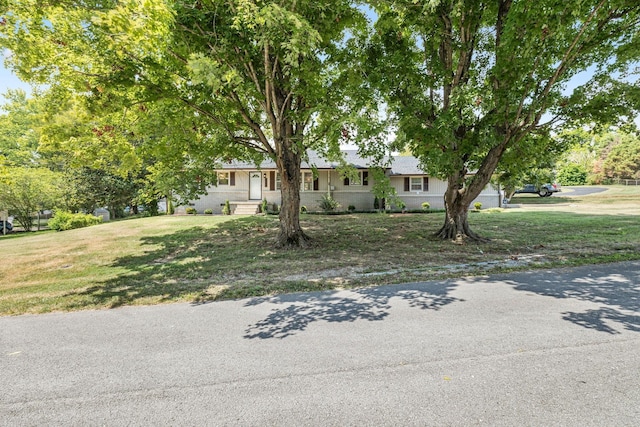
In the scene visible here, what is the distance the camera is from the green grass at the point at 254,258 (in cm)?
636

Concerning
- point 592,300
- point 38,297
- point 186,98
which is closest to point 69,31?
point 186,98

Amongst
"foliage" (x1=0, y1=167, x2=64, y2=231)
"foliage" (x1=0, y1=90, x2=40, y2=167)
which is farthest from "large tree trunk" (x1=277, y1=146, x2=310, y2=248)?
"foliage" (x1=0, y1=90, x2=40, y2=167)

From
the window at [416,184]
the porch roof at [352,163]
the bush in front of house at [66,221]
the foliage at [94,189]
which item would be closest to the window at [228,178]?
the porch roof at [352,163]

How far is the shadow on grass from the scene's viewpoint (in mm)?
6098

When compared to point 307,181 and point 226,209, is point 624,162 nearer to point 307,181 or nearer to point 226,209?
point 307,181

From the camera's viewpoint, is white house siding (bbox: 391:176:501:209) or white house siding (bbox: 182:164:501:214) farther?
white house siding (bbox: 391:176:501:209)

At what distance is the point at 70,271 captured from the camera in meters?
8.41

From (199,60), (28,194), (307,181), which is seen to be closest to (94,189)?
(28,194)

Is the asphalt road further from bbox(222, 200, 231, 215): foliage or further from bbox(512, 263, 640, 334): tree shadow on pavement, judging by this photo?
bbox(222, 200, 231, 215): foliage

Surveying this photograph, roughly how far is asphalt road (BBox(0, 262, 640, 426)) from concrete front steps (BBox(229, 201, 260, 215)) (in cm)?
1648

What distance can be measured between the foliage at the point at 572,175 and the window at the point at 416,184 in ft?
122

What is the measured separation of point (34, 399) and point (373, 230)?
1209 centimetres

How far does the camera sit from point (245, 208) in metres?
22.0

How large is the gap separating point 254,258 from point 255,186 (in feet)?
47.7
